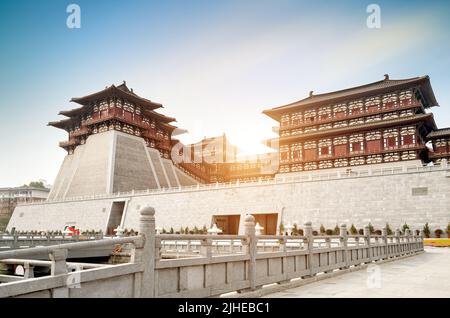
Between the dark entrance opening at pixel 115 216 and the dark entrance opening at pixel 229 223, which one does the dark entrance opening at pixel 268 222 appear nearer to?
the dark entrance opening at pixel 229 223

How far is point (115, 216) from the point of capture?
4916cm

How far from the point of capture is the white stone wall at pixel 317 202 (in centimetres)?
3111

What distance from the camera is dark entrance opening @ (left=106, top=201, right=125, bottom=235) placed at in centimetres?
4800

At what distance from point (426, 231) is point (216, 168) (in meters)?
40.8

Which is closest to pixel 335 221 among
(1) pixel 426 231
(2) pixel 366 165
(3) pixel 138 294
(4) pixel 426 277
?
(1) pixel 426 231

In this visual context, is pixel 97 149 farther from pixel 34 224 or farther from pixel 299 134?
pixel 299 134

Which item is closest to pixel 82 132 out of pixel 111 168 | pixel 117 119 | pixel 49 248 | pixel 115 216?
pixel 117 119

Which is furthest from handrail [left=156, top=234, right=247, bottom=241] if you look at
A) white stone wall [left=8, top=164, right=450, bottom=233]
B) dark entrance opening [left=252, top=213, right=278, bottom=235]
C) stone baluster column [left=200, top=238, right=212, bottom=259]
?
dark entrance opening [left=252, top=213, right=278, bottom=235]

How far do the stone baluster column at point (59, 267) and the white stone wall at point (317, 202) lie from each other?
31266 millimetres

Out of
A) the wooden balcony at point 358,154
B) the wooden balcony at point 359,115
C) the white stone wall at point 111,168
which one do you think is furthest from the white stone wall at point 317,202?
the wooden balcony at point 359,115

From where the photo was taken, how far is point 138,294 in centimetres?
641

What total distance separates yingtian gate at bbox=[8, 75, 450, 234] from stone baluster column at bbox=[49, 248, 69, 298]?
31.3 m

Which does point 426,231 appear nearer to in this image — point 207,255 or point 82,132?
point 207,255

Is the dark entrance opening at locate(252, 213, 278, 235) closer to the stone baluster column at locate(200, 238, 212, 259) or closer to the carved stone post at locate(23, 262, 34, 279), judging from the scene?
the stone baluster column at locate(200, 238, 212, 259)
